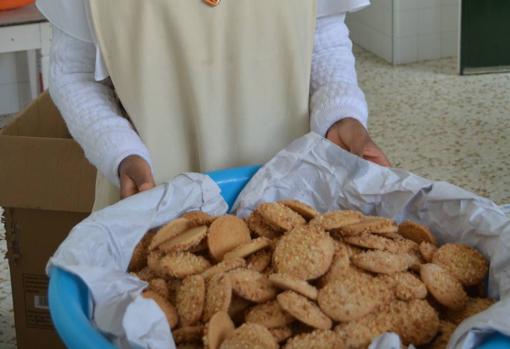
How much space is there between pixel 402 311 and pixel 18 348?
1266 mm

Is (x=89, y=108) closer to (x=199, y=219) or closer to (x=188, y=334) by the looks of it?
(x=199, y=219)

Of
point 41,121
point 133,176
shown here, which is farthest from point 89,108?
point 41,121

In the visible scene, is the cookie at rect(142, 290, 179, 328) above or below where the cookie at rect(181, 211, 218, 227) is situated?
below

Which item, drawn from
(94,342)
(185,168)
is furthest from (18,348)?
(94,342)

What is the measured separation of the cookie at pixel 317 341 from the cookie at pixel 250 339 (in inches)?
0.7

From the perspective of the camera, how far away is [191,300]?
0.80 m

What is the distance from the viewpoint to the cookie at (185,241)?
2.90 ft

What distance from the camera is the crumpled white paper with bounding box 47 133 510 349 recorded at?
720 millimetres

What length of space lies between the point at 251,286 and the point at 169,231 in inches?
6.0

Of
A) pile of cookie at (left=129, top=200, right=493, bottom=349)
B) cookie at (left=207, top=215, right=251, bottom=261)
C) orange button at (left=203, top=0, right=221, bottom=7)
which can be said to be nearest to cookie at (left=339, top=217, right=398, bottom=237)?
pile of cookie at (left=129, top=200, right=493, bottom=349)

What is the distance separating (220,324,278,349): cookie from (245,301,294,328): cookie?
20 mm

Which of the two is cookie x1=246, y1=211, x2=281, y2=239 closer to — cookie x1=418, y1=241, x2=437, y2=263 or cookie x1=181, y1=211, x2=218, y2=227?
cookie x1=181, y1=211, x2=218, y2=227

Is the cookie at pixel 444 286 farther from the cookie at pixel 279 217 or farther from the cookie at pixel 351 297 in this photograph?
the cookie at pixel 279 217

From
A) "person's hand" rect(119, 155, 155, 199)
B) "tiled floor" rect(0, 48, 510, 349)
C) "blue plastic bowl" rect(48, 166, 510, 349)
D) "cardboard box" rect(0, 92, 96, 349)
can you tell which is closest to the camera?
"blue plastic bowl" rect(48, 166, 510, 349)
